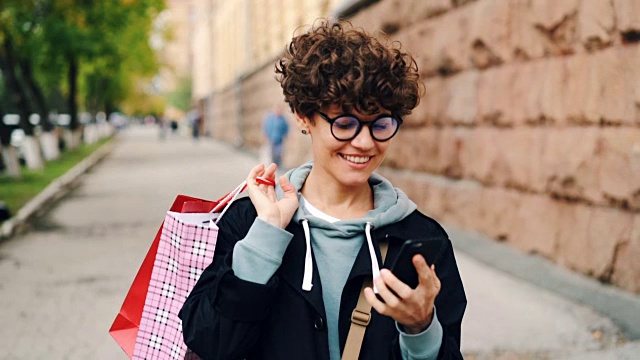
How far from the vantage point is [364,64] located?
1.82 meters

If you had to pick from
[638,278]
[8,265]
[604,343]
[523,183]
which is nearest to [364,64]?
[604,343]

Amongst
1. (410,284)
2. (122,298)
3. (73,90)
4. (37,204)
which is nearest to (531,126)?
(122,298)

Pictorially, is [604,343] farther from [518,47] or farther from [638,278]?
[518,47]

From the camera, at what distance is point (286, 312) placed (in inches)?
72.5

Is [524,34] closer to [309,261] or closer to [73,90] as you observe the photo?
[309,261]

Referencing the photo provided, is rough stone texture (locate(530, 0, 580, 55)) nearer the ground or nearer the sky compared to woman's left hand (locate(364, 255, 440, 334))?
nearer the sky

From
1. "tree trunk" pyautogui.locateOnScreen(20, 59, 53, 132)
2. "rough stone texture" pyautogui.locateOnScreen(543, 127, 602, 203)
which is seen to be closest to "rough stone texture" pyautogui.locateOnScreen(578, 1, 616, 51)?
"rough stone texture" pyautogui.locateOnScreen(543, 127, 602, 203)

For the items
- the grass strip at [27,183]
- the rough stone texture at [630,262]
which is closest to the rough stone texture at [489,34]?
the rough stone texture at [630,262]

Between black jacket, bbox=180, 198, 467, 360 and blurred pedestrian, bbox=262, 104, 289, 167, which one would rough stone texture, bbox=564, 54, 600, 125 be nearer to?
black jacket, bbox=180, 198, 467, 360

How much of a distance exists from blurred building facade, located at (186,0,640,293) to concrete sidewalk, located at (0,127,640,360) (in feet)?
0.95

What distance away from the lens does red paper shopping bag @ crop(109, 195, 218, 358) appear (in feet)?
6.63

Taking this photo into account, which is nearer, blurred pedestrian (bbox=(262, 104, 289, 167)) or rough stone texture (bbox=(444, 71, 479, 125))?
rough stone texture (bbox=(444, 71, 479, 125))

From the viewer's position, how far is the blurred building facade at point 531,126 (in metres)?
5.57

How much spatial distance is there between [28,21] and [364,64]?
67.6 ft
